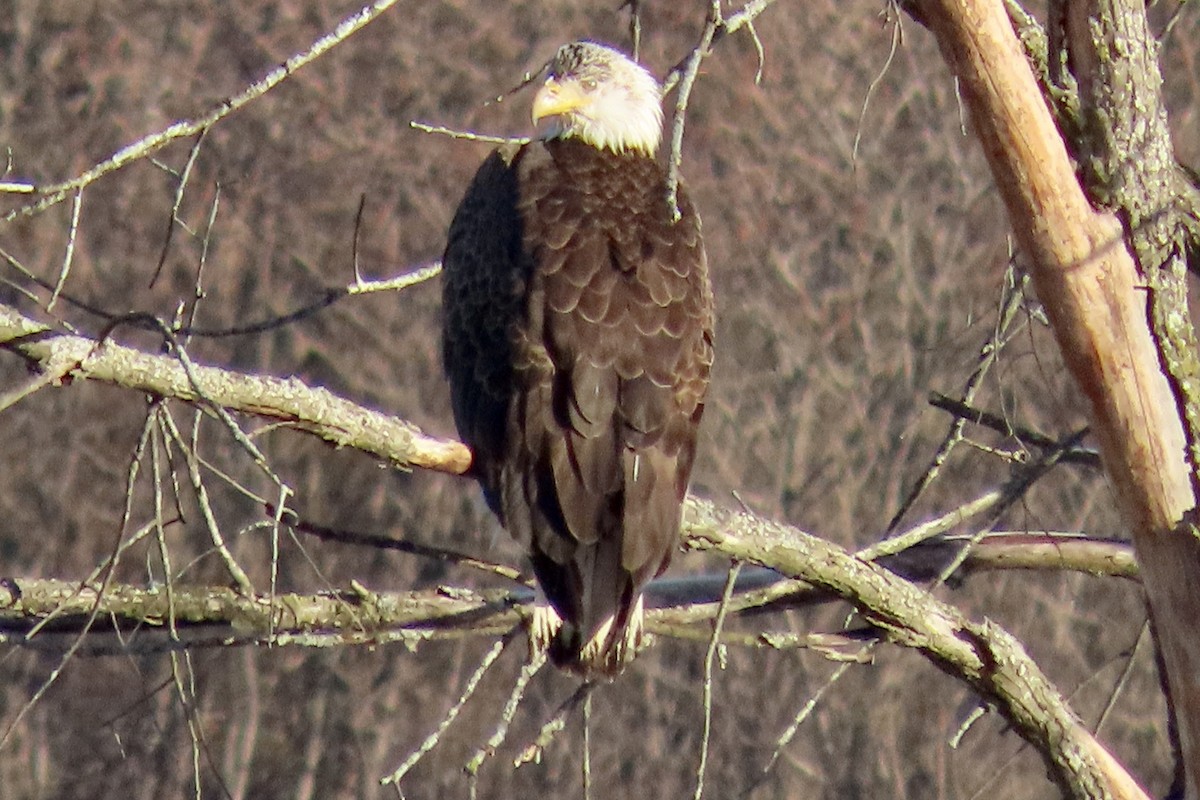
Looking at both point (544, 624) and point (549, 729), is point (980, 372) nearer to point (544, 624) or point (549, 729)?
point (544, 624)

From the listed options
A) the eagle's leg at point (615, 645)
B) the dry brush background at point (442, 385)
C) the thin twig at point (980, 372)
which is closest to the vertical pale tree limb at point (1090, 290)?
the thin twig at point (980, 372)

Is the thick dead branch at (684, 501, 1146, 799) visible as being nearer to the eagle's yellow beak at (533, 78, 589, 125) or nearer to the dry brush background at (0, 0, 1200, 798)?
the eagle's yellow beak at (533, 78, 589, 125)

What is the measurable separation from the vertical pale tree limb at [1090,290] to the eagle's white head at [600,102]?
145 cm

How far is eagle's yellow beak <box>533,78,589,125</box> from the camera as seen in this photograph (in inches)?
203

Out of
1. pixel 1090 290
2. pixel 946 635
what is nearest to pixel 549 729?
pixel 946 635

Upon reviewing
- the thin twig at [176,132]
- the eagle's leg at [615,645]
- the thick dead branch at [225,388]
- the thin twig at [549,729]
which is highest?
the thin twig at [176,132]

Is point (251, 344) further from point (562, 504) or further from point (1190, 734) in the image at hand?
point (1190, 734)

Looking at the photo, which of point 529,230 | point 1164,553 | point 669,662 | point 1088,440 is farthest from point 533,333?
point 669,662

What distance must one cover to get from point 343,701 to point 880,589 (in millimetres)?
5953

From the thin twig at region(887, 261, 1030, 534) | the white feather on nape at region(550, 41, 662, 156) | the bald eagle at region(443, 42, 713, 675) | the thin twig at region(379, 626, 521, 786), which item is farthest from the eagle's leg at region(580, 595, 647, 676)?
the white feather on nape at region(550, 41, 662, 156)

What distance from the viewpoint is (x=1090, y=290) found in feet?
12.3

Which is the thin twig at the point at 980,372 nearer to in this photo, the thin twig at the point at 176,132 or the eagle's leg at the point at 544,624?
the eagle's leg at the point at 544,624

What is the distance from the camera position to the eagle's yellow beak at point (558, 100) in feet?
16.9

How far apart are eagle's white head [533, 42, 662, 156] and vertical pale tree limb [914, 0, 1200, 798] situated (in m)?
1.45
